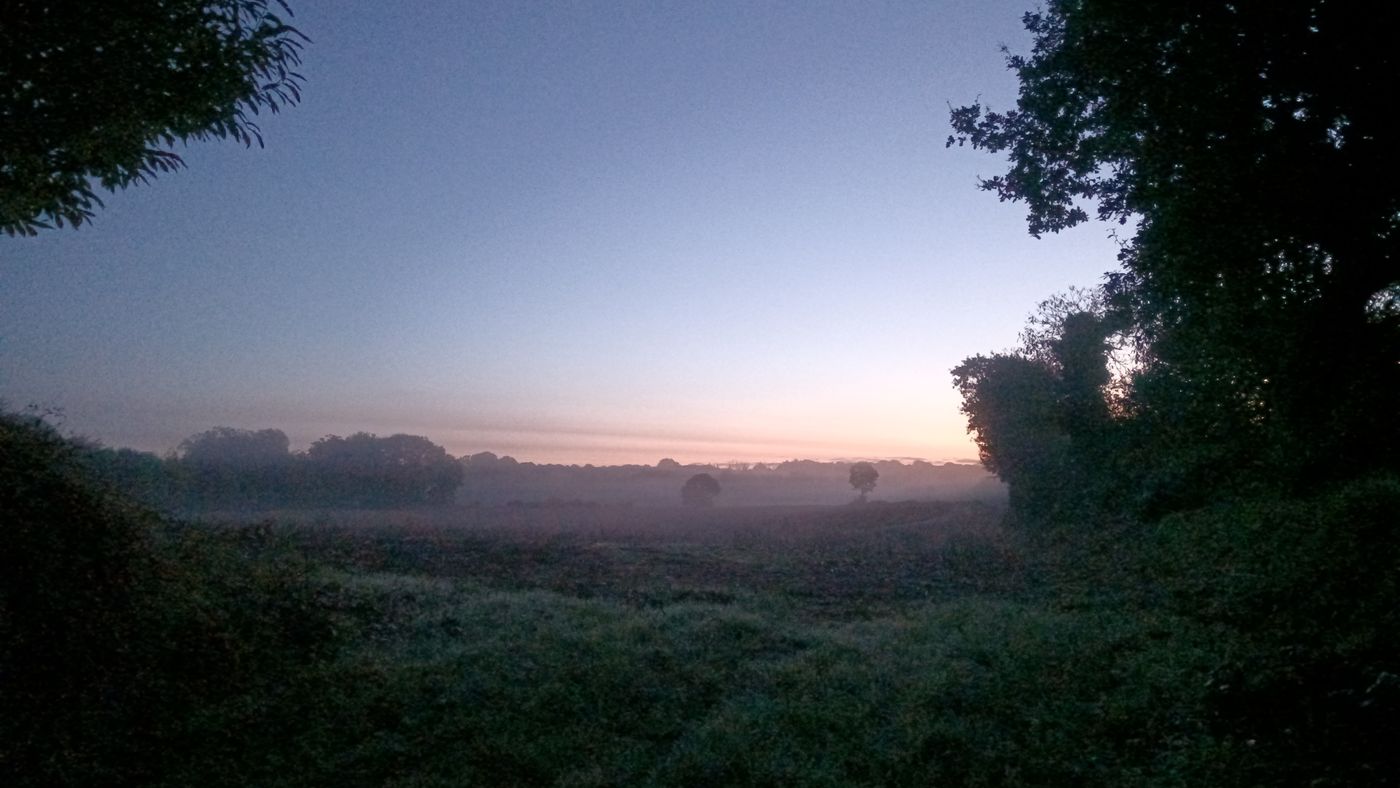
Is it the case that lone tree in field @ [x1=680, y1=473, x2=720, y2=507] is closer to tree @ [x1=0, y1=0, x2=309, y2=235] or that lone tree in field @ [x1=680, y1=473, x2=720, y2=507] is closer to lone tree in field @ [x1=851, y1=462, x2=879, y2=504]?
lone tree in field @ [x1=851, y1=462, x2=879, y2=504]

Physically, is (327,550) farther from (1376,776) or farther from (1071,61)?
(1376,776)

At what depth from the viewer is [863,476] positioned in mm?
92688

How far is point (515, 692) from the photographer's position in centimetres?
A: 972

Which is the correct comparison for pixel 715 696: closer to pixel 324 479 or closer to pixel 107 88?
pixel 107 88

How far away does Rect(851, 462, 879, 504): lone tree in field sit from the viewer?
9238 centimetres

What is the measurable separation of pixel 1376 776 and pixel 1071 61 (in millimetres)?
9315

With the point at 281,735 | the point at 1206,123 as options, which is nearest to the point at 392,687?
the point at 281,735

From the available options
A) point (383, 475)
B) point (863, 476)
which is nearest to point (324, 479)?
point (383, 475)

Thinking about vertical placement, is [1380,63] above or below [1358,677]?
above

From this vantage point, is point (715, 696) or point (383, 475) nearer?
point (715, 696)

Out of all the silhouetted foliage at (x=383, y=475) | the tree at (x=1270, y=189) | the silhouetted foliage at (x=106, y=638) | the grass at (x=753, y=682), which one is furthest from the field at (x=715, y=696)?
the silhouetted foliage at (x=383, y=475)

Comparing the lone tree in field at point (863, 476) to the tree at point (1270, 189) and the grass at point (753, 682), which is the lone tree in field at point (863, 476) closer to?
the grass at point (753, 682)

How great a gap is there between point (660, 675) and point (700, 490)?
9070 cm

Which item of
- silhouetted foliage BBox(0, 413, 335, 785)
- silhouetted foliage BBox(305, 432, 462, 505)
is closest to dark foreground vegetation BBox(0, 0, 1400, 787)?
silhouetted foliage BBox(0, 413, 335, 785)
